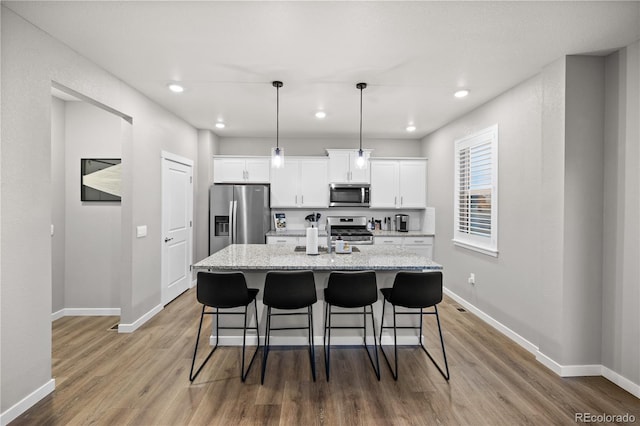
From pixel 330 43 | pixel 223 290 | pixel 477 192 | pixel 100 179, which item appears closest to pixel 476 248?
pixel 477 192

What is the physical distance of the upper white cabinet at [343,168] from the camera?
222 inches

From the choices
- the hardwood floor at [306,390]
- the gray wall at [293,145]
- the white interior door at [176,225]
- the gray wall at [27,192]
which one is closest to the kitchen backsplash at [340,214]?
the gray wall at [293,145]

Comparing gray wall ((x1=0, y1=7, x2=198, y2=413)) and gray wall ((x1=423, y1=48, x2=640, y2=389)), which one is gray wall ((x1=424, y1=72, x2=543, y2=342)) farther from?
gray wall ((x1=0, y1=7, x2=198, y2=413))

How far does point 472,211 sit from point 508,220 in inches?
29.7

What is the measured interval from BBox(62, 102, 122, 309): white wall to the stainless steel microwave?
3239 millimetres

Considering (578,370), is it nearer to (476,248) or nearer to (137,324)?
(476,248)

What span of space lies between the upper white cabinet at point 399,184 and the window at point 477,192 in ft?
3.74

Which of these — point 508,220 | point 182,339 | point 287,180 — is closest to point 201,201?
point 287,180

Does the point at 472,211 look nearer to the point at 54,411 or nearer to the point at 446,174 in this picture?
the point at 446,174

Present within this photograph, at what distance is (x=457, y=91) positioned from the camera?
3.47 meters

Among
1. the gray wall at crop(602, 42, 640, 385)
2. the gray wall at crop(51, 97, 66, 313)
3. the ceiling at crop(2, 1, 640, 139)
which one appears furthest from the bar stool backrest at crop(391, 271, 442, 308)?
the gray wall at crop(51, 97, 66, 313)

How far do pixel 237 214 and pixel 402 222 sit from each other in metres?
2.89

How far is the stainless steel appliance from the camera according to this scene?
5738mm

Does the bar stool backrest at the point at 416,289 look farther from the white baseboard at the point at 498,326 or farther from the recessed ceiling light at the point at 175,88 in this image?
the recessed ceiling light at the point at 175,88
